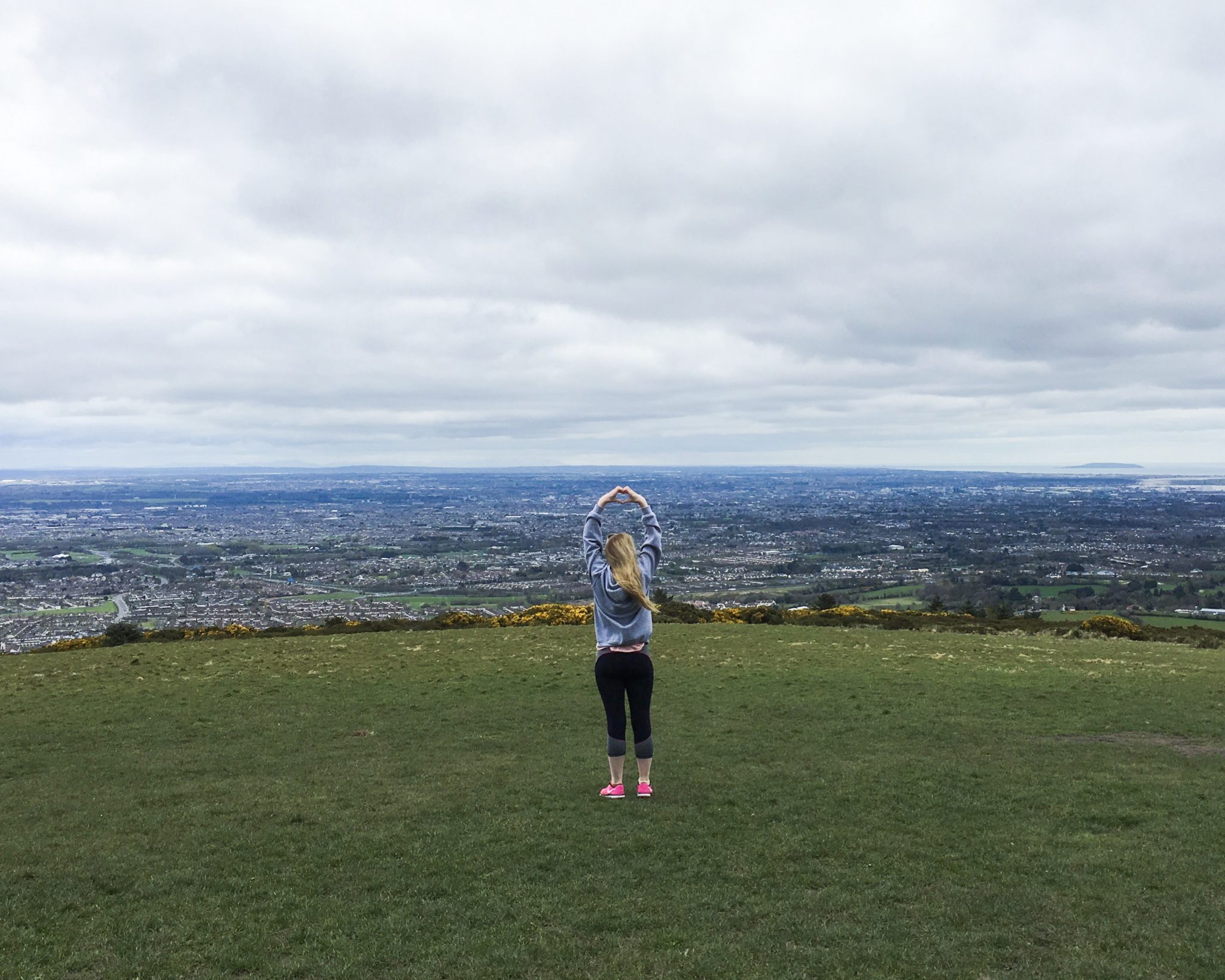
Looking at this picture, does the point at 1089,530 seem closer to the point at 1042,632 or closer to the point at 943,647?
the point at 1042,632

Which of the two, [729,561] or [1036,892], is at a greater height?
[1036,892]

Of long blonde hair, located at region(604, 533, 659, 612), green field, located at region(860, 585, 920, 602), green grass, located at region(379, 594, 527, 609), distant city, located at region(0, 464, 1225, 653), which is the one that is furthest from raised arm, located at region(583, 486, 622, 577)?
green field, located at region(860, 585, 920, 602)

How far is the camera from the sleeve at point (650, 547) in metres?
9.58

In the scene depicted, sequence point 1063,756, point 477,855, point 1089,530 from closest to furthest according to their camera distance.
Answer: point 477,855, point 1063,756, point 1089,530

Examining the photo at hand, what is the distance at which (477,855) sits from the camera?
8.25 metres

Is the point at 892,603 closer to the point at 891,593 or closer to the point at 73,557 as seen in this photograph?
the point at 891,593

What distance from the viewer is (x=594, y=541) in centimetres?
988

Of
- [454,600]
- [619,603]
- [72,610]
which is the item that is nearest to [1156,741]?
[619,603]

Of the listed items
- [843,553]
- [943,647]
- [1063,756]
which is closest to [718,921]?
[1063,756]

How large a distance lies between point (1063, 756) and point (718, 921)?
843 centimetres

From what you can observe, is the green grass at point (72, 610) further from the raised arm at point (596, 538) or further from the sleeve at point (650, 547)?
the sleeve at point (650, 547)

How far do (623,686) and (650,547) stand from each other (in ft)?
5.75

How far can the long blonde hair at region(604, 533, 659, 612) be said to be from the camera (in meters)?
9.01

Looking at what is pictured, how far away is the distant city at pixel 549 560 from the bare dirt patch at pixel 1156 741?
26594 mm
